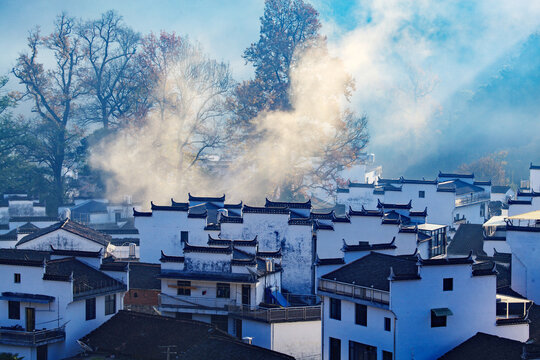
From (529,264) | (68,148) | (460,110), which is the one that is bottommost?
(529,264)

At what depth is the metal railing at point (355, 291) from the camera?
30.2m

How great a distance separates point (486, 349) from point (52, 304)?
1879 centimetres

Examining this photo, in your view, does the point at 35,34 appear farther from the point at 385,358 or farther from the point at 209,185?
the point at 385,358

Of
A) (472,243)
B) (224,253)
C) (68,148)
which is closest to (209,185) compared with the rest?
(68,148)

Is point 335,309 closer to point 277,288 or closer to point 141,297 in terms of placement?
point 277,288

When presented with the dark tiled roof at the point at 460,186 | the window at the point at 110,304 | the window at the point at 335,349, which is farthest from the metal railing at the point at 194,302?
the dark tiled roof at the point at 460,186

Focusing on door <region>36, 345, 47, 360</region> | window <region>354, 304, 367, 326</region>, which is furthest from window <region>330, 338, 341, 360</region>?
door <region>36, 345, 47, 360</region>

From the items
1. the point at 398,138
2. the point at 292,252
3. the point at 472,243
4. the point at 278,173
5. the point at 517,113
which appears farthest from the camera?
the point at 398,138

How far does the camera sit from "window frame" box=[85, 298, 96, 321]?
116 ft

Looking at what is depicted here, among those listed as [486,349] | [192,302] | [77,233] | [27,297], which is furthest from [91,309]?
[486,349]

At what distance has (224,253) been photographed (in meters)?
38.5

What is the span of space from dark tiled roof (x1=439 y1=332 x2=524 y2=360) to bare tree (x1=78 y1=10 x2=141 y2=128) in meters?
55.8

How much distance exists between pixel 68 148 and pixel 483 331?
5747 centimetres

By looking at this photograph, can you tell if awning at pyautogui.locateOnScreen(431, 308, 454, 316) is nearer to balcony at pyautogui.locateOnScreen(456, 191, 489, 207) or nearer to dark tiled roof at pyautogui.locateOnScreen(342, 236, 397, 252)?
dark tiled roof at pyautogui.locateOnScreen(342, 236, 397, 252)
